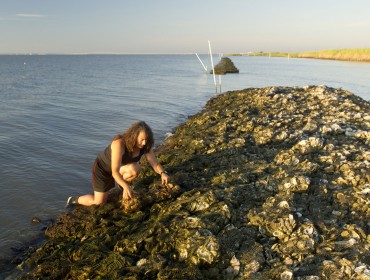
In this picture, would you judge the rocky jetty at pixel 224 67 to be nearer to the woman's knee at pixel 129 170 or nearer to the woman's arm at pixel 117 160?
the woman's knee at pixel 129 170

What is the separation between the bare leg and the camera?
7203mm

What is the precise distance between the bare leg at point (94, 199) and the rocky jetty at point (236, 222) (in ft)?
0.88

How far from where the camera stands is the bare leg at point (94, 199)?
7.20m

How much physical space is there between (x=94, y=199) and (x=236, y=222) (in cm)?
351

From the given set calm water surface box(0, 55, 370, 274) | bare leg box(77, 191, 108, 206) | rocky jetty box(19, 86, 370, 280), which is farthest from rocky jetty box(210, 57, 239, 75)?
bare leg box(77, 191, 108, 206)

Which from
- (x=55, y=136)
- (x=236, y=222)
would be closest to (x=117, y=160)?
(x=236, y=222)

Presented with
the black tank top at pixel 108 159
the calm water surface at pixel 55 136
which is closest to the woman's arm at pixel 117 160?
the black tank top at pixel 108 159

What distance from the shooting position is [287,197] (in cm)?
598

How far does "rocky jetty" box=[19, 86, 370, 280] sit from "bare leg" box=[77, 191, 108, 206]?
0.27 metres

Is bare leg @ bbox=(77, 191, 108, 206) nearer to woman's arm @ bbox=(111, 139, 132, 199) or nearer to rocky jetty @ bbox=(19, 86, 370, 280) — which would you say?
rocky jetty @ bbox=(19, 86, 370, 280)

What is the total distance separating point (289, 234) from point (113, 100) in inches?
860

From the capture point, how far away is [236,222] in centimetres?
546

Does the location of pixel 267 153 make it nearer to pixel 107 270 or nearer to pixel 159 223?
pixel 159 223

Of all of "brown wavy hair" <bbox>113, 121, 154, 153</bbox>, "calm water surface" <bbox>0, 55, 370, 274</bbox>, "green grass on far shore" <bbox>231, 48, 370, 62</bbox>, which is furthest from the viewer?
"green grass on far shore" <bbox>231, 48, 370, 62</bbox>
